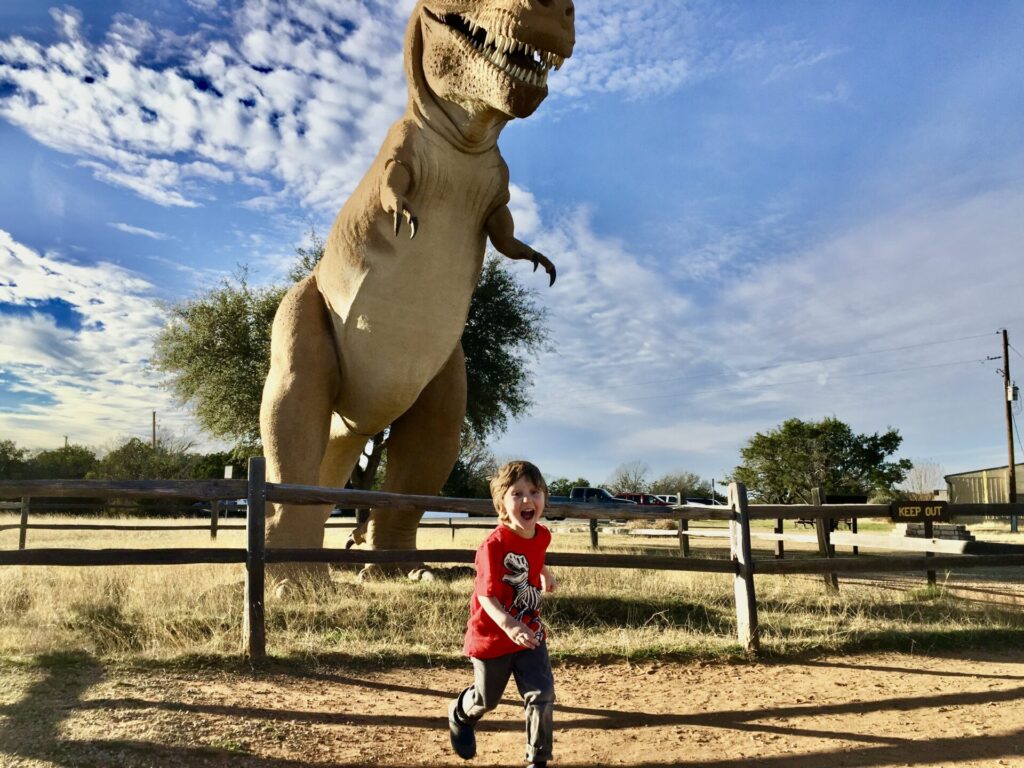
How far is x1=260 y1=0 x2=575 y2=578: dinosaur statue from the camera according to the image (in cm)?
571

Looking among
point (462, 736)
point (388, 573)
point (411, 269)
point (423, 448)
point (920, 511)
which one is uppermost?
point (411, 269)

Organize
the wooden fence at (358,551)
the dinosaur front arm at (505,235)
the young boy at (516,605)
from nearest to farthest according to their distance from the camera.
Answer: the young boy at (516,605) → the wooden fence at (358,551) → the dinosaur front arm at (505,235)

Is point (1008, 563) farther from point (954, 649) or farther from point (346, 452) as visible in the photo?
point (346, 452)

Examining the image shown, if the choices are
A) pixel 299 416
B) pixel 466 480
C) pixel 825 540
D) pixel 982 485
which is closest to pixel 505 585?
pixel 299 416

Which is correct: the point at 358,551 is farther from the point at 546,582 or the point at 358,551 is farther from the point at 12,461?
the point at 12,461

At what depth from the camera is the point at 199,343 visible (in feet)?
54.7

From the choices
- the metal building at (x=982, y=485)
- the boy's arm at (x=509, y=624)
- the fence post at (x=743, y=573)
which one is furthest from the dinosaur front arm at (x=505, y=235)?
the metal building at (x=982, y=485)

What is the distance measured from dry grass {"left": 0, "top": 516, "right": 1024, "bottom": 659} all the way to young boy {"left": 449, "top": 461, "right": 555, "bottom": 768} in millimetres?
2146

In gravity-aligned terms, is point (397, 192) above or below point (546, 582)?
above

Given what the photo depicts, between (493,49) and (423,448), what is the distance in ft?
11.6

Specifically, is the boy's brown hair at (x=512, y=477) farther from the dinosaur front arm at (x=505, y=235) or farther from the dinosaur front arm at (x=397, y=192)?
the dinosaur front arm at (x=505, y=235)

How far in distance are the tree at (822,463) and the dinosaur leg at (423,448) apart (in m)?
30.5

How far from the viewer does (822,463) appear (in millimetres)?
35094

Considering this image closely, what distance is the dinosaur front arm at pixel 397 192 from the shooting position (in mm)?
5609
